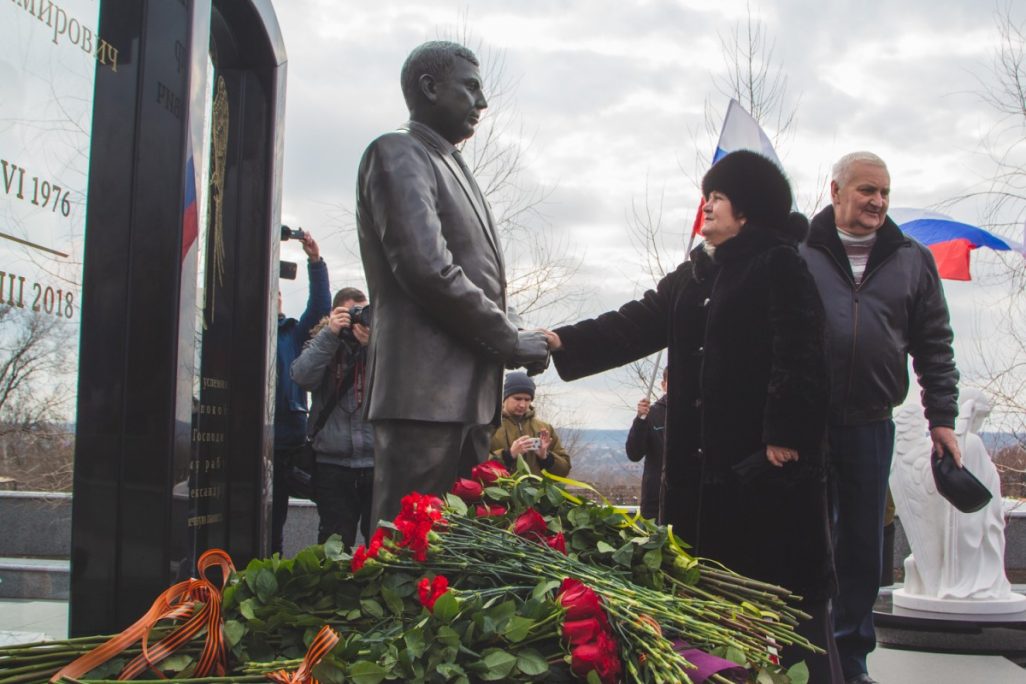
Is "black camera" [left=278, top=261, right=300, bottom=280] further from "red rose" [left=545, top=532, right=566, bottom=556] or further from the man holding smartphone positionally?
"red rose" [left=545, top=532, right=566, bottom=556]

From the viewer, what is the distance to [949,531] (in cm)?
792

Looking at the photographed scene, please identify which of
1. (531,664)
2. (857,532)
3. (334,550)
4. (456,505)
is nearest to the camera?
(531,664)

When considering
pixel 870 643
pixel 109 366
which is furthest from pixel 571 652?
pixel 870 643

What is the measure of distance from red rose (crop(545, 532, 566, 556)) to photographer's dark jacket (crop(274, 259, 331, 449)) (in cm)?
418

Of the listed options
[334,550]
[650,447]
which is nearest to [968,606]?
[650,447]

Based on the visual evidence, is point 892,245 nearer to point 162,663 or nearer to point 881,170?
point 881,170

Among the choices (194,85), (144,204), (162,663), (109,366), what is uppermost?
(194,85)

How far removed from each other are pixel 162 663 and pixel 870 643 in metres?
3.73

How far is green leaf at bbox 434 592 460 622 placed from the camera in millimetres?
1589

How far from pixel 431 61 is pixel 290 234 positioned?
1.70 metres

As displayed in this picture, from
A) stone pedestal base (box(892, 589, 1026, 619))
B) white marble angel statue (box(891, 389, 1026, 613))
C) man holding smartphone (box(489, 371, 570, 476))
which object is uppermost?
man holding smartphone (box(489, 371, 570, 476))

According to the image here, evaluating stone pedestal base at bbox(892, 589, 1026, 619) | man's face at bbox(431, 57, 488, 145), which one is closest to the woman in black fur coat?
man's face at bbox(431, 57, 488, 145)

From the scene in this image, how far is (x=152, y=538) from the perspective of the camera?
3279mm

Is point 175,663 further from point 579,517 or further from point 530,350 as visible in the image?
point 530,350
